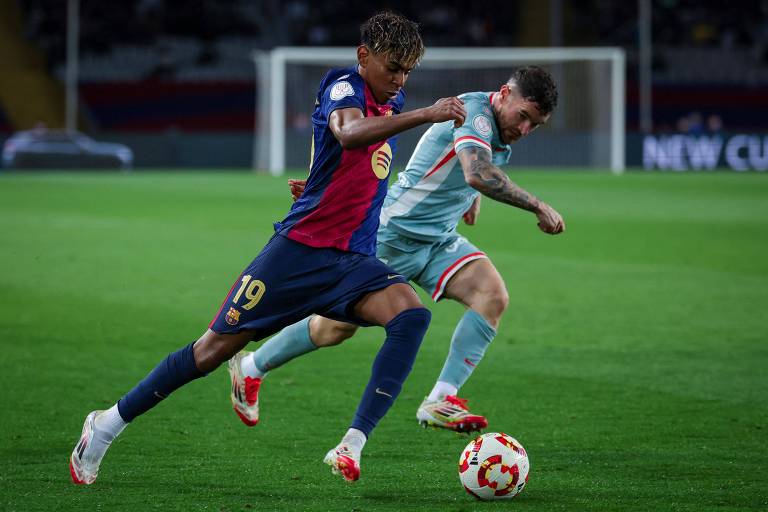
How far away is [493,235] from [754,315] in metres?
7.17

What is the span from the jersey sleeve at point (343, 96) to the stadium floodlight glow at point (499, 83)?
1018 inches

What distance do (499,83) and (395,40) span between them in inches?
1083

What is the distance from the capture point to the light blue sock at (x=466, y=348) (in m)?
6.41

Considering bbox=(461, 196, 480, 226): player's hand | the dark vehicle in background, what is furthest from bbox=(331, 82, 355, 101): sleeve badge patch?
the dark vehicle in background

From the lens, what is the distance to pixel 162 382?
5.31 meters

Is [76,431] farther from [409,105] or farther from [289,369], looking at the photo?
[409,105]

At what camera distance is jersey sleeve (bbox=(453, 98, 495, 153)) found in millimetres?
6102

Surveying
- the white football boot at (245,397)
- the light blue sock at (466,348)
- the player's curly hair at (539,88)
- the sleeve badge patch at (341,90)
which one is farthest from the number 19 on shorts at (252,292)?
the player's curly hair at (539,88)

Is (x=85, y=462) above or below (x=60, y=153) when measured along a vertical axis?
above

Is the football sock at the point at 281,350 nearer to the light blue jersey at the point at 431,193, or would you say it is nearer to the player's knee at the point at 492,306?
the light blue jersey at the point at 431,193

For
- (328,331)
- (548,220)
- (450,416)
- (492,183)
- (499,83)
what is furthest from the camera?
(499,83)

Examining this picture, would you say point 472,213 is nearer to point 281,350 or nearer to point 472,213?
point 472,213

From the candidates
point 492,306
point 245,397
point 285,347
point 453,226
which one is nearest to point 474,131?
point 453,226

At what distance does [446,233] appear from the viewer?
6746 millimetres
